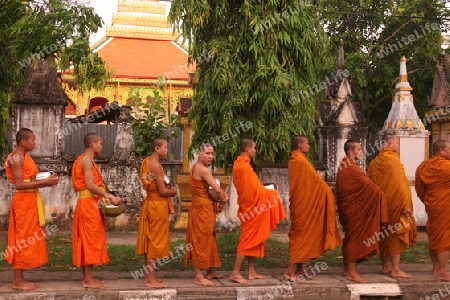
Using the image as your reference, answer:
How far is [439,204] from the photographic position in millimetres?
6633

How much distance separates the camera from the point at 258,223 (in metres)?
6.26

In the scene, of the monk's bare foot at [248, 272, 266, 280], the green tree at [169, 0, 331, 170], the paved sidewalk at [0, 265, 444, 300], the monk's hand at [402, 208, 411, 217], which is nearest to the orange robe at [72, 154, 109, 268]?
the paved sidewalk at [0, 265, 444, 300]

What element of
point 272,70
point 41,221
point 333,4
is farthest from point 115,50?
point 41,221

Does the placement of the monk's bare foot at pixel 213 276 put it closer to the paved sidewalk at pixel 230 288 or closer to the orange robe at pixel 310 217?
the paved sidewalk at pixel 230 288

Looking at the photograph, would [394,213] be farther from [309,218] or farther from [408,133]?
[408,133]

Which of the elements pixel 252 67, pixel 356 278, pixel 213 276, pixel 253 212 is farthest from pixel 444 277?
pixel 252 67

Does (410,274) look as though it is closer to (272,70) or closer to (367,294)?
(367,294)

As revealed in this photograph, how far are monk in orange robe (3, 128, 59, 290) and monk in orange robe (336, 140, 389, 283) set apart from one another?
3.50m

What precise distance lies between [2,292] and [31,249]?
530 millimetres

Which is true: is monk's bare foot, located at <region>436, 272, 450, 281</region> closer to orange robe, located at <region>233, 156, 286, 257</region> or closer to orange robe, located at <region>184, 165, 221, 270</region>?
orange robe, located at <region>233, 156, 286, 257</region>

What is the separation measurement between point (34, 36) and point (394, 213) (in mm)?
5921

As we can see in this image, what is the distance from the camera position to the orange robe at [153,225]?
19.6 feet

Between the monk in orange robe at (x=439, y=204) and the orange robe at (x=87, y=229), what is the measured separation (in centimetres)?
404

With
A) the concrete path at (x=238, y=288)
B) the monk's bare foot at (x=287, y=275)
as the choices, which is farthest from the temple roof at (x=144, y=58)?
the monk's bare foot at (x=287, y=275)
